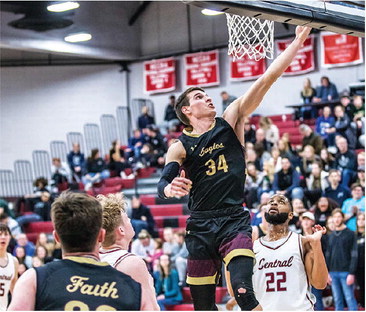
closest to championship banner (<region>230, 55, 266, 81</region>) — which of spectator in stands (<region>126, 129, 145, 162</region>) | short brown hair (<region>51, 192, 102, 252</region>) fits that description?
spectator in stands (<region>126, 129, 145, 162</region>)

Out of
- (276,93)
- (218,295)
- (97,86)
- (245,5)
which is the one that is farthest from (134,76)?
(245,5)

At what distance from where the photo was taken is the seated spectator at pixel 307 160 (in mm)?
15606

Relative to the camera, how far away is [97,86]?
25.7 meters

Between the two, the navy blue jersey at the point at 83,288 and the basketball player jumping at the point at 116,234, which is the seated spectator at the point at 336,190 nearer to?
the basketball player jumping at the point at 116,234

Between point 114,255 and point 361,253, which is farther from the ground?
point 114,255

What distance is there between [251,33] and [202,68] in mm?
17156

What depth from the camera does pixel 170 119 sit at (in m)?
23.5

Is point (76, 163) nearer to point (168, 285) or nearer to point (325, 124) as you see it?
point (325, 124)

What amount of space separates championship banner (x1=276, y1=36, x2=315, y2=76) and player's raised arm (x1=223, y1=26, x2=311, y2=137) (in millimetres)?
16070

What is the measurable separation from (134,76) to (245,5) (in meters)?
20.3

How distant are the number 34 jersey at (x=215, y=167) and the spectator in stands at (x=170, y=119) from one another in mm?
16908

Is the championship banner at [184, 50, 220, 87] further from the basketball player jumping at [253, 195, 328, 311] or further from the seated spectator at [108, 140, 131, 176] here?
the basketball player jumping at [253, 195, 328, 311]

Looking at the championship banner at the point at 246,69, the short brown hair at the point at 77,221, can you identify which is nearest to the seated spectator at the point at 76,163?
the championship banner at the point at 246,69

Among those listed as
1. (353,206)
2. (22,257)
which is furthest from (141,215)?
(353,206)
